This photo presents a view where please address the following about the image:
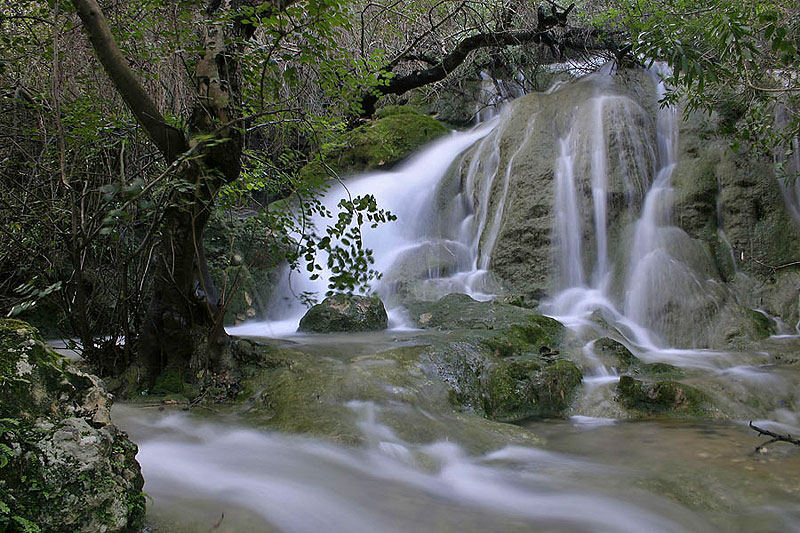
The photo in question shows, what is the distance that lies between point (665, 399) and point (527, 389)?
1.13 metres

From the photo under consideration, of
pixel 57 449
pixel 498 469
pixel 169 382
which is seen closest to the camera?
pixel 57 449

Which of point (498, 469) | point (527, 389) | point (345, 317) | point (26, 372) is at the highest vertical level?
point (345, 317)

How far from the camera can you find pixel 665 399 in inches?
167

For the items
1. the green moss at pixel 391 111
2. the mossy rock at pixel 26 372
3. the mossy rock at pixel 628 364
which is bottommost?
the mossy rock at pixel 628 364

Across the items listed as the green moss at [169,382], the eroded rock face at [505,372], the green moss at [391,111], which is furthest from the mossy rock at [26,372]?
the green moss at [391,111]

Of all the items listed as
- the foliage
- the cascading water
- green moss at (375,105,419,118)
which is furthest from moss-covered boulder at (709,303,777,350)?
green moss at (375,105,419,118)

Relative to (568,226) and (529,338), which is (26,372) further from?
(568,226)

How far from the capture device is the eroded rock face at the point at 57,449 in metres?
1.47

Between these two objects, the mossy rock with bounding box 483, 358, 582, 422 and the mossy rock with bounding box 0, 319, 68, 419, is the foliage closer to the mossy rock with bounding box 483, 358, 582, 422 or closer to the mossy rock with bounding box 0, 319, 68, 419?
the mossy rock with bounding box 483, 358, 582, 422

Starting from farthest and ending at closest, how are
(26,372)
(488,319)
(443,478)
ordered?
(488,319), (443,478), (26,372)

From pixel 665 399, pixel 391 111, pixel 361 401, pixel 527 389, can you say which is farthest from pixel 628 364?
pixel 391 111

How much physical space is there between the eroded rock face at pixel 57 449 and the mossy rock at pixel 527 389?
2952mm

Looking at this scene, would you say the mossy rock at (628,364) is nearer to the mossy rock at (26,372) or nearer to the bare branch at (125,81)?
the bare branch at (125,81)

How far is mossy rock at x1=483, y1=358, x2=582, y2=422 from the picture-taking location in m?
4.25
